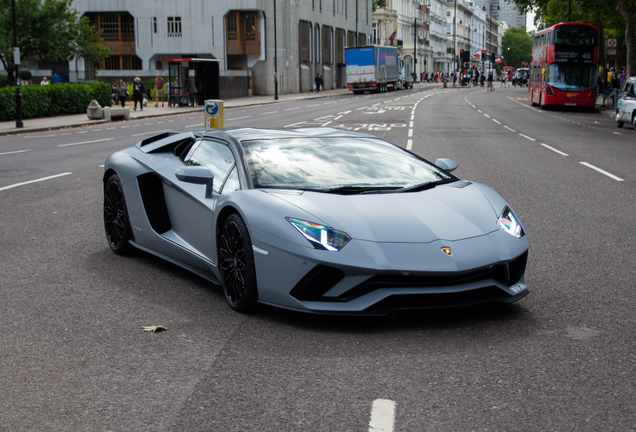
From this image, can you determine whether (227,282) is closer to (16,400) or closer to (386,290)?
(386,290)

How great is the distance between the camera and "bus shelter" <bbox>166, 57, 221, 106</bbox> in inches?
1640

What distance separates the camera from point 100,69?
222 feet

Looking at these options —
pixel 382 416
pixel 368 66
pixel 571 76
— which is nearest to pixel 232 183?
pixel 382 416

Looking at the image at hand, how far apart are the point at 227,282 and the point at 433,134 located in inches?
693

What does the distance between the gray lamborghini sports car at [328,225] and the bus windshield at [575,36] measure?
32.2 meters

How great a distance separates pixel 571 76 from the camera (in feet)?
118

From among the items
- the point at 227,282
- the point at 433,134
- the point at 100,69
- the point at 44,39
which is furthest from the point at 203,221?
the point at 100,69

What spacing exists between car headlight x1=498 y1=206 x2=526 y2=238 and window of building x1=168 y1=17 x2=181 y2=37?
201ft

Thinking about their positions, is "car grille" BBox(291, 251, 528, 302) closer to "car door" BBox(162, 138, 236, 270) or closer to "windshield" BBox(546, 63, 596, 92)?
"car door" BBox(162, 138, 236, 270)

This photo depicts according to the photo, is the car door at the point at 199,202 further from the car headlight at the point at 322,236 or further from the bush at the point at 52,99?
the bush at the point at 52,99

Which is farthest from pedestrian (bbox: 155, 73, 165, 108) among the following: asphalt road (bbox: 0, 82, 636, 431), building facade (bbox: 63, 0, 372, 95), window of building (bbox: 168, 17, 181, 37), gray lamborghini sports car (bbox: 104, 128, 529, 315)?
gray lamborghini sports car (bbox: 104, 128, 529, 315)

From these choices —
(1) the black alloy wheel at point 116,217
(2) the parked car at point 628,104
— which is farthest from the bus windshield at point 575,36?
(1) the black alloy wheel at point 116,217

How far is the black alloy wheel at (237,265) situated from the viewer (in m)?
4.66

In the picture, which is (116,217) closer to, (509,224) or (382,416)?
(509,224)
